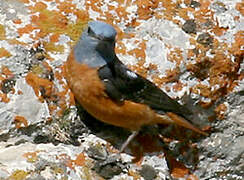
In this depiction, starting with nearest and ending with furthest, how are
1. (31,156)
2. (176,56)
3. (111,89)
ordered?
1. (31,156)
2. (111,89)
3. (176,56)

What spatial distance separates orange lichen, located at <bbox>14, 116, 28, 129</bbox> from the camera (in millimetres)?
4773

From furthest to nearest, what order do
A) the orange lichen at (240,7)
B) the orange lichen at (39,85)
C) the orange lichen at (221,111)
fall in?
the orange lichen at (240,7)
the orange lichen at (221,111)
the orange lichen at (39,85)

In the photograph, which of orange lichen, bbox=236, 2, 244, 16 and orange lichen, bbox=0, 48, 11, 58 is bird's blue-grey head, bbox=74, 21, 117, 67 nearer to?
orange lichen, bbox=0, 48, 11, 58

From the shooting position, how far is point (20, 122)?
189 inches

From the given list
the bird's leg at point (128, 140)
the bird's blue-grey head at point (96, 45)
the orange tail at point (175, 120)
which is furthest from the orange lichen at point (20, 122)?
the orange tail at point (175, 120)

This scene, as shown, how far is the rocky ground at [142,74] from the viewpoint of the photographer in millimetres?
4816

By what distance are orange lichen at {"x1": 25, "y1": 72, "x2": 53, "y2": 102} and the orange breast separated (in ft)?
0.63

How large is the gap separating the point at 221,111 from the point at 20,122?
5.90 ft

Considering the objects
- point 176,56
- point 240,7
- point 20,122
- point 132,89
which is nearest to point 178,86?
point 176,56

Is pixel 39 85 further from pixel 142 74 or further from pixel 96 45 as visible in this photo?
pixel 142 74

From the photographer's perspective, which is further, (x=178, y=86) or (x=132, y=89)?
(x=178, y=86)

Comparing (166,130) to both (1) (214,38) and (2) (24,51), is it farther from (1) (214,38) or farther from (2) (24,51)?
(2) (24,51)

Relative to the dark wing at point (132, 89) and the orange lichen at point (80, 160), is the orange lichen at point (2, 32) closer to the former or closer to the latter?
the dark wing at point (132, 89)

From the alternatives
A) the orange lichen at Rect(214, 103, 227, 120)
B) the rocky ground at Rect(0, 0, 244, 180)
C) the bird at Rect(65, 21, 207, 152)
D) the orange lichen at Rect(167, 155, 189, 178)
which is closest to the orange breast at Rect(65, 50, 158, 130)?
the bird at Rect(65, 21, 207, 152)
